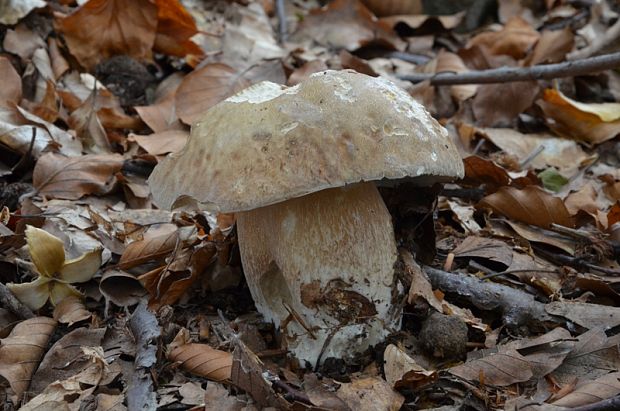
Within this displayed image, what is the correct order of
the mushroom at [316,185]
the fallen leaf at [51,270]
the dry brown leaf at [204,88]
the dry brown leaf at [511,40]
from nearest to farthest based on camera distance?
the mushroom at [316,185], the fallen leaf at [51,270], the dry brown leaf at [204,88], the dry brown leaf at [511,40]

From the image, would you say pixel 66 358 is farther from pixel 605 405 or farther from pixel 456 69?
pixel 456 69

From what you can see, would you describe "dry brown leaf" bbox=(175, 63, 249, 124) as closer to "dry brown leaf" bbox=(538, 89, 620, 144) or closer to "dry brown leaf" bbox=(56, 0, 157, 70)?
"dry brown leaf" bbox=(56, 0, 157, 70)

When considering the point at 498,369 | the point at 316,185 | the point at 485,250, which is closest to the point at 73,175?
the point at 316,185

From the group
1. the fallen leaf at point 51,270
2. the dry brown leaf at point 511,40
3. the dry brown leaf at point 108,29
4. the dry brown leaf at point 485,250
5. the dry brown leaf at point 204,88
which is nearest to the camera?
the fallen leaf at point 51,270

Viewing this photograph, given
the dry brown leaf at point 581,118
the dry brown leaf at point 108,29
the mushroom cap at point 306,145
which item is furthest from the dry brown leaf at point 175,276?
the dry brown leaf at point 581,118

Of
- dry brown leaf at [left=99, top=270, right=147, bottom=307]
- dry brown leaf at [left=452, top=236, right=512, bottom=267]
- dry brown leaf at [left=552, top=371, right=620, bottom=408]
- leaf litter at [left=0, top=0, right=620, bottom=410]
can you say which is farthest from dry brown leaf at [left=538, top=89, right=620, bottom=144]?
dry brown leaf at [left=99, top=270, right=147, bottom=307]

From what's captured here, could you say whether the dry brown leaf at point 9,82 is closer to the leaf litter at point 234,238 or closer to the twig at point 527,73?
the leaf litter at point 234,238

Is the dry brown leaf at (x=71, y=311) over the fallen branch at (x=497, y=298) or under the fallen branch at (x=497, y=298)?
over
